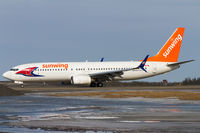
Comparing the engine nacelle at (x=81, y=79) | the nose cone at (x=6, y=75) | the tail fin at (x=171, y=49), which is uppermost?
the tail fin at (x=171, y=49)

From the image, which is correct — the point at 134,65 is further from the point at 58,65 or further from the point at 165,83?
the point at 165,83

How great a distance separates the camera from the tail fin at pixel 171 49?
59.1 meters

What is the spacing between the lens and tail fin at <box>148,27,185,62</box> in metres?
59.1

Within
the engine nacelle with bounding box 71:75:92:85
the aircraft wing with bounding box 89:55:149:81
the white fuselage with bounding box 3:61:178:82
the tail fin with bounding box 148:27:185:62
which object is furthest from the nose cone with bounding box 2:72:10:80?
the tail fin with bounding box 148:27:185:62

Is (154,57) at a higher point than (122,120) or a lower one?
higher

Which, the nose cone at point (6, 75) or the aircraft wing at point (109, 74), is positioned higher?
the nose cone at point (6, 75)

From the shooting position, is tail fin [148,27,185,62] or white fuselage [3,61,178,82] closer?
white fuselage [3,61,178,82]

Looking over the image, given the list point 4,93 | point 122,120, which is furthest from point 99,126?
point 4,93

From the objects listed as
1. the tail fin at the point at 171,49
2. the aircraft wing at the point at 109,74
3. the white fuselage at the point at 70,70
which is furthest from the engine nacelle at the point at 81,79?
the tail fin at the point at 171,49

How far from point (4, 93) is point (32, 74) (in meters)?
20.7

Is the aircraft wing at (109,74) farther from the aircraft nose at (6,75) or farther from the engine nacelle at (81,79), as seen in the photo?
the aircraft nose at (6,75)

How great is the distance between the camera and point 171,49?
59938 millimetres

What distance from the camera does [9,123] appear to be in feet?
45.8

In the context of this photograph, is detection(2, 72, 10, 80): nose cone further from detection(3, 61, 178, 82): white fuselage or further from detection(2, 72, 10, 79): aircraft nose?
detection(3, 61, 178, 82): white fuselage
